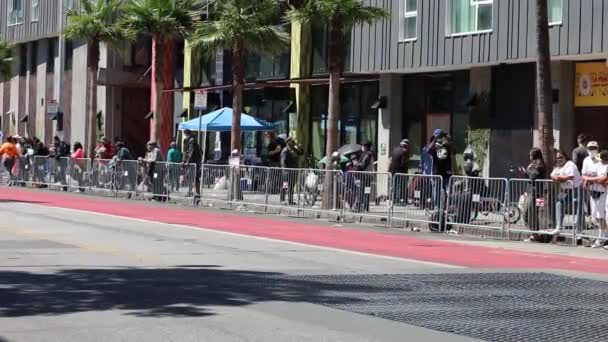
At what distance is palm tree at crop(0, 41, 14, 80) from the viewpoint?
54219 mm

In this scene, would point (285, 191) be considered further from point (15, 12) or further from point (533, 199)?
point (15, 12)

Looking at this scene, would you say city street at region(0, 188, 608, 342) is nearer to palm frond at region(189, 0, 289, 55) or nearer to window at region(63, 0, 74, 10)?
palm frond at region(189, 0, 289, 55)

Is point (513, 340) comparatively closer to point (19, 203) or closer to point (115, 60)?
point (19, 203)

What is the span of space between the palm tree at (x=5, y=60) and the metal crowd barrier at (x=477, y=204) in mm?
36749

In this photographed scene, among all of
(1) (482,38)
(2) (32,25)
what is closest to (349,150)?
(1) (482,38)

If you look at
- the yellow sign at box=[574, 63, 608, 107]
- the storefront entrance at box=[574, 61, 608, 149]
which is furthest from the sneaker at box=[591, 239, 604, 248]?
the yellow sign at box=[574, 63, 608, 107]

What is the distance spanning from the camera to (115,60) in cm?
5091

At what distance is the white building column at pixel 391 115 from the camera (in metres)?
32.9

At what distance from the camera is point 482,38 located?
28.2 m

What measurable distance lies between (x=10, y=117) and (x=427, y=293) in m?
51.5

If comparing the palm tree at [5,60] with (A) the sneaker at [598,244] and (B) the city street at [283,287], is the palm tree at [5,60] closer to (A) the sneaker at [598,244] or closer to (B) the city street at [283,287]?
(B) the city street at [283,287]

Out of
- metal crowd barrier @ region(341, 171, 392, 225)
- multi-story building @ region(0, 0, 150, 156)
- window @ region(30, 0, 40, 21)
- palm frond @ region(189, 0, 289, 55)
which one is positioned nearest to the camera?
metal crowd barrier @ region(341, 171, 392, 225)

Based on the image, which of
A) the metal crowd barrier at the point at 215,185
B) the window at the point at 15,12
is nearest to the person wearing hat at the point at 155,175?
the metal crowd barrier at the point at 215,185

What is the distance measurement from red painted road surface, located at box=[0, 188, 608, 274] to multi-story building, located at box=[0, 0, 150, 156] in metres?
21.9
